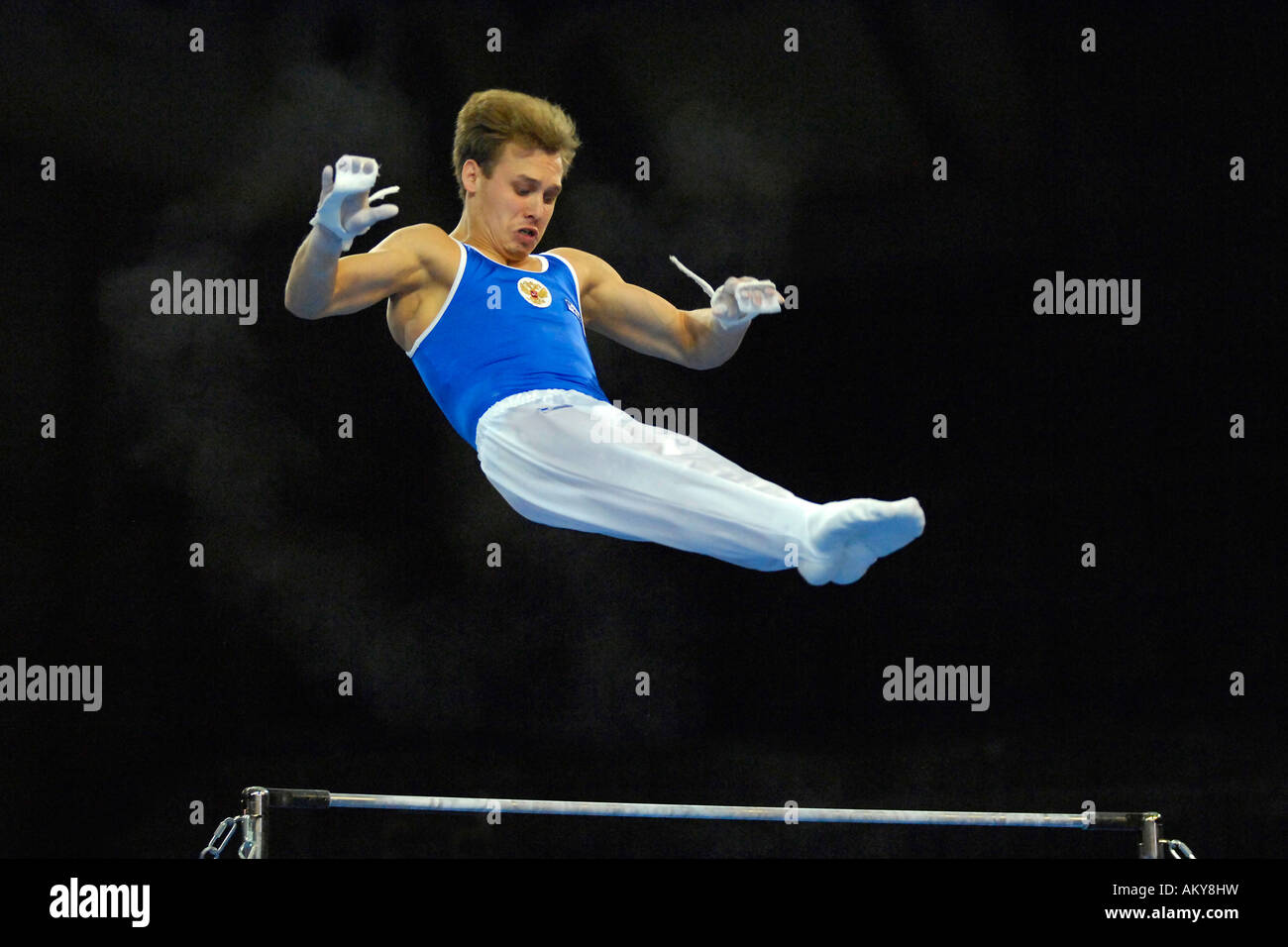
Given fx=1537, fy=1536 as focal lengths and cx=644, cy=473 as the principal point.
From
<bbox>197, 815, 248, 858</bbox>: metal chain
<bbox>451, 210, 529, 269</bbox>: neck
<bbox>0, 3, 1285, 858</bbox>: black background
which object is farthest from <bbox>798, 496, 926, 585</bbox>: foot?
<bbox>0, 3, 1285, 858</bbox>: black background

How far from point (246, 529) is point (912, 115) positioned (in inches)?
122

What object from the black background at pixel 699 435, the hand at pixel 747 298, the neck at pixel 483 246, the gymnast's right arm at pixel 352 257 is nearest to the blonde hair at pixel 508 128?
the neck at pixel 483 246

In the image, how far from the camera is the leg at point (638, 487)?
3904mm

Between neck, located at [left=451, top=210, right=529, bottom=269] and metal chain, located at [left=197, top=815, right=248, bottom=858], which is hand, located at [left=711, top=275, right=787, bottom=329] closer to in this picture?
neck, located at [left=451, top=210, right=529, bottom=269]

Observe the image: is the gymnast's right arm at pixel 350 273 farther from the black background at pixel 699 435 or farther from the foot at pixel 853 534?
the black background at pixel 699 435

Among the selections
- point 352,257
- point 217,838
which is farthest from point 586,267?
point 217,838

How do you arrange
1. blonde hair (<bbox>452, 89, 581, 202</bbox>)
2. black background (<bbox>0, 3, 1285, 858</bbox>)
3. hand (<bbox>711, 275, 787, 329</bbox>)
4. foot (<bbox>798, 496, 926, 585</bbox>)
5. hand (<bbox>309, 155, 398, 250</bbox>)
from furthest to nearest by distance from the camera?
1. black background (<bbox>0, 3, 1285, 858</bbox>)
2. blonde hair (<bbox>452, 89, 581, 202</bbox>)
3. hand (<bbox>711, 275, 787, 329</bbox>)
4. hand (<bbox>309, 155, 398, 250</bbox>)
5. foot (<bbox>798, 496, 926, 585</bbox>)

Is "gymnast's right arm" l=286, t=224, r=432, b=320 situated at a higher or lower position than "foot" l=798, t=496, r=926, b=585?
higher

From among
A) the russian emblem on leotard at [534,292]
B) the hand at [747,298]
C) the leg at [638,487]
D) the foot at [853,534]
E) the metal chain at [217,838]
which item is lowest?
the metal chain at [217,838]

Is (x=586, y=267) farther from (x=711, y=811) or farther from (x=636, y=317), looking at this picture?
(x=711, y=811)

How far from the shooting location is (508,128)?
4508mm

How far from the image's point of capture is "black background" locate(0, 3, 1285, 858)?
5.97 m

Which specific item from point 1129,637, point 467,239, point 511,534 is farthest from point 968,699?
point 467,239
